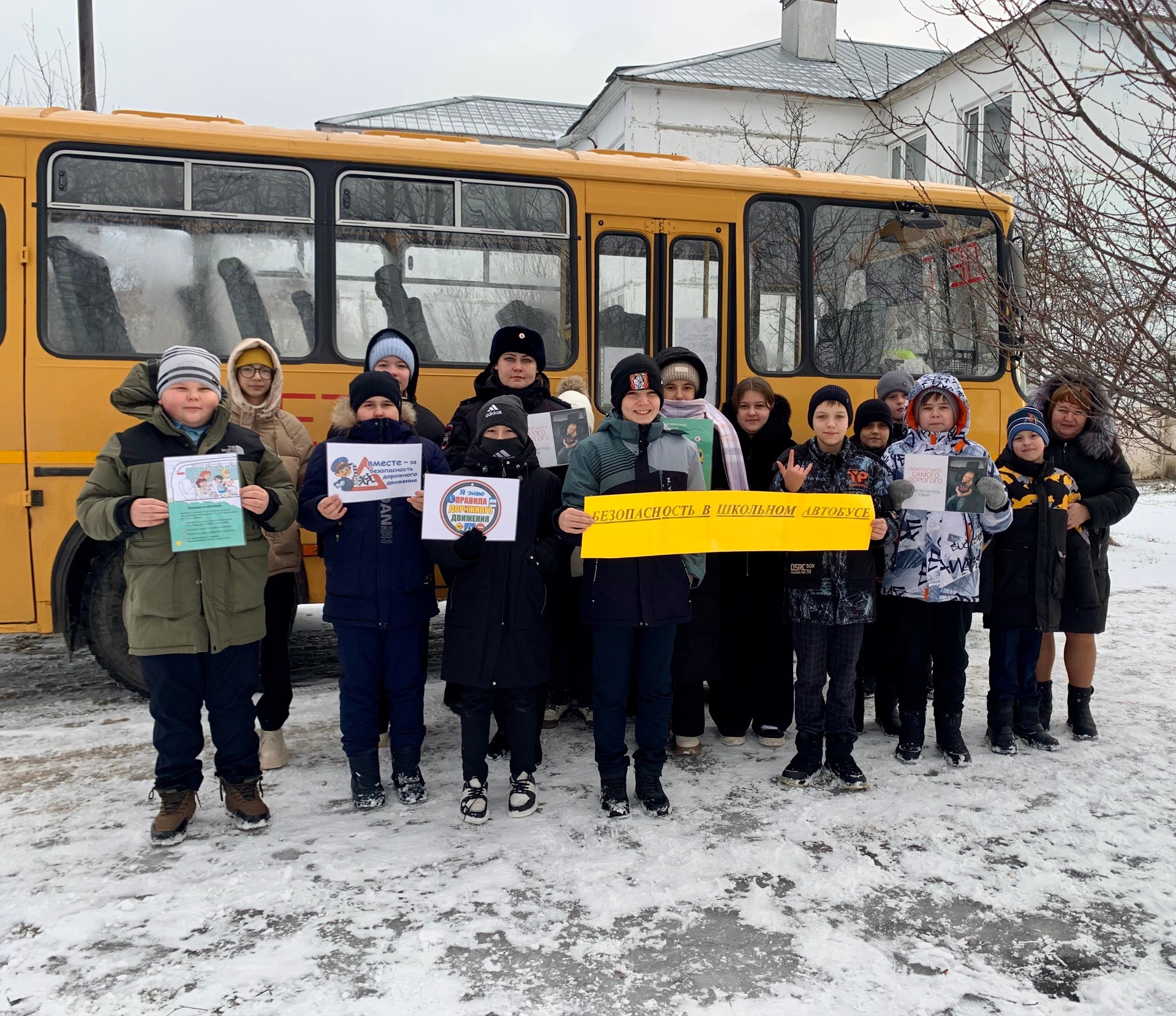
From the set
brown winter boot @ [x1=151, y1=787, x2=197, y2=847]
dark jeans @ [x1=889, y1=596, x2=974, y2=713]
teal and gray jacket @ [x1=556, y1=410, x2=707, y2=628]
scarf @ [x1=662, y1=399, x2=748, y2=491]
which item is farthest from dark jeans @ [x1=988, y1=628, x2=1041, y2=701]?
brown winter boot @ [x1=151, y1=787, x2=197, y2=847]

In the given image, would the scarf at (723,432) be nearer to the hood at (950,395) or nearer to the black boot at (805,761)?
the hood at (950,395)

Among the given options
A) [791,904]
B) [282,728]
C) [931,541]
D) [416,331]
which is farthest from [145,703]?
[931,541]

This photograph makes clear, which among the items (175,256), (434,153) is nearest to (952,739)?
(434,153)

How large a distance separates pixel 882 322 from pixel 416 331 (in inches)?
125

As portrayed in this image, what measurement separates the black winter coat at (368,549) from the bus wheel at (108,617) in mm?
1895

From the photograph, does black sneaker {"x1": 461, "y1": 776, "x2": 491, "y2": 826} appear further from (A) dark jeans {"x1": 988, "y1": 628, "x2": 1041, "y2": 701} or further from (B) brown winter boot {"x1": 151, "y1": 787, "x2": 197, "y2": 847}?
(A) dark jeans {"x1": 988, "y1": 628, "x2": 1041, "y2": 701}

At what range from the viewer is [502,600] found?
385 cm

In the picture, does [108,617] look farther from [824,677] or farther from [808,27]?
[808,27]

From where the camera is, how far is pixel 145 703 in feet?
18.1

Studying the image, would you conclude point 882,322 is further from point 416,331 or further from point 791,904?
point 791,904

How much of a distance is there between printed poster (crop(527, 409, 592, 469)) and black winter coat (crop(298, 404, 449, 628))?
80 cm

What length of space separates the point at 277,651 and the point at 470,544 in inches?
50.0

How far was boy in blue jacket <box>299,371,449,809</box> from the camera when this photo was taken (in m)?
3.90

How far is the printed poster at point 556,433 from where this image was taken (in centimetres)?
455
